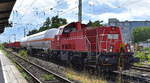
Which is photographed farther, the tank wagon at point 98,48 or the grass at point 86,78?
the tank wagon at point 98,48

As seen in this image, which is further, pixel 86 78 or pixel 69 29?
pixel 69 29

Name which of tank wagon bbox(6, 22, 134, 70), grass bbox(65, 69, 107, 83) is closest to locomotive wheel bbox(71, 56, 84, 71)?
tank wagon bbox(6, 22, 134, 70)

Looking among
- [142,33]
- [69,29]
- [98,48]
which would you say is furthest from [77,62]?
[142,33]

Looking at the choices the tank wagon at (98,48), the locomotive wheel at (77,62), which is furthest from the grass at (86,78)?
the locomotive wheel at (77,62)

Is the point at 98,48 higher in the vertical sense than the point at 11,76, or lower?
higher

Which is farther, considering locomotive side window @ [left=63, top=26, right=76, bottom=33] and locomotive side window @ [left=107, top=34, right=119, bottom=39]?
locomotive side window @ [left=63, top=26, right=76, bottom=33]

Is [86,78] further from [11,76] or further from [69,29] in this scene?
[69,29]

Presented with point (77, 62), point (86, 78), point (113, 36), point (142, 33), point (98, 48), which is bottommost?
point (86, 78)

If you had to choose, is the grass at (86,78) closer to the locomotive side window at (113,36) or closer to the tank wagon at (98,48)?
the tank wagon at (98,48)

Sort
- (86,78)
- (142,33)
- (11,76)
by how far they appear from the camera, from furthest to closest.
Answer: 1. (142,33)
2. (11,76)
3. (86,78)

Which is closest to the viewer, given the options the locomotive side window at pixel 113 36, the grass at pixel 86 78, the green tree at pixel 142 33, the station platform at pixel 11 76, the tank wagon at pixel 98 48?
the grass at pixel 86 78

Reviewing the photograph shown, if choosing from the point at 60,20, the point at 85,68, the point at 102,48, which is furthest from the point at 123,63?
the point at 60,20

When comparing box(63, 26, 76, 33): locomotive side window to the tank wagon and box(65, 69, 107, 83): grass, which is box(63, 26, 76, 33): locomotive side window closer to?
the tank wagon

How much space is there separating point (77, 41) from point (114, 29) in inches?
139
